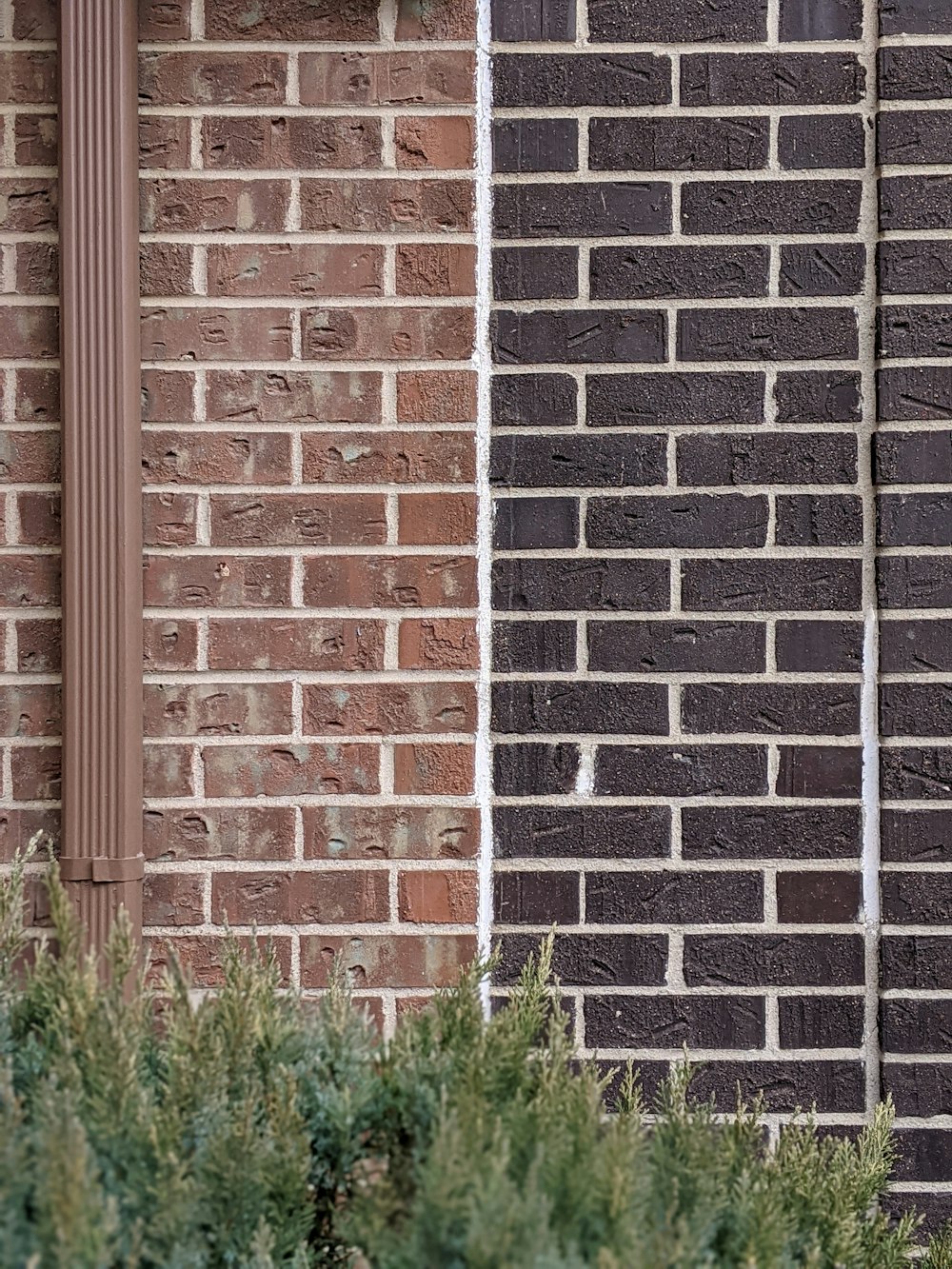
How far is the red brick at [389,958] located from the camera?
6.64 feet

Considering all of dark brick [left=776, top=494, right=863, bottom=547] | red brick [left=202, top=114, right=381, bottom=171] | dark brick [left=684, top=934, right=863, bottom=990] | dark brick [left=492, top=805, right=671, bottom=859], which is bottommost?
dark brick [left=684, top=934, right=863, bottom=990]

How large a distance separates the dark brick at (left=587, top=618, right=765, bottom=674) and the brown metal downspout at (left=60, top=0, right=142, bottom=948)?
850 millimetres

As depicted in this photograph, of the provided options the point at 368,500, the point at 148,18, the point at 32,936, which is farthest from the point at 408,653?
the point at 148,18

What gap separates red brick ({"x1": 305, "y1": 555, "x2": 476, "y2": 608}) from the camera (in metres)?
2.04

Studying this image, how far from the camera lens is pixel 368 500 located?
2.04 meters

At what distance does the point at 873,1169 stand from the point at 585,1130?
1.79 ft

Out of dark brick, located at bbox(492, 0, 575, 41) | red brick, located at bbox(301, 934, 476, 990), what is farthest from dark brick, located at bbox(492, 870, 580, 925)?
dark brick, located at bbox(492, 0, 575, 41)

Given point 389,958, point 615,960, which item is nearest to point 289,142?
point 389,958

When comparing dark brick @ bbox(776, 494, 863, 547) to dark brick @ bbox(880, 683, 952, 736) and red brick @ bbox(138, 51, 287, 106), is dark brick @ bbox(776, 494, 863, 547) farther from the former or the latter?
red brick @ bbox(138, 51, 287, 106)

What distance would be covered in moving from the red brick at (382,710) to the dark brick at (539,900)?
0.31 metres

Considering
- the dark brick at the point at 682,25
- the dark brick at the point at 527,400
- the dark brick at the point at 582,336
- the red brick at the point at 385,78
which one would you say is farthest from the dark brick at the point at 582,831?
the dark brick at the point at 682,25

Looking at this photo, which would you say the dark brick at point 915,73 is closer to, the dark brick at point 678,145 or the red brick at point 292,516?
the dark brick at point 678,145

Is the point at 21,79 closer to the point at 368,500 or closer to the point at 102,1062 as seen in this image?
the point at 368,500

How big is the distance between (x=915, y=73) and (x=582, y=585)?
43.2 inches
